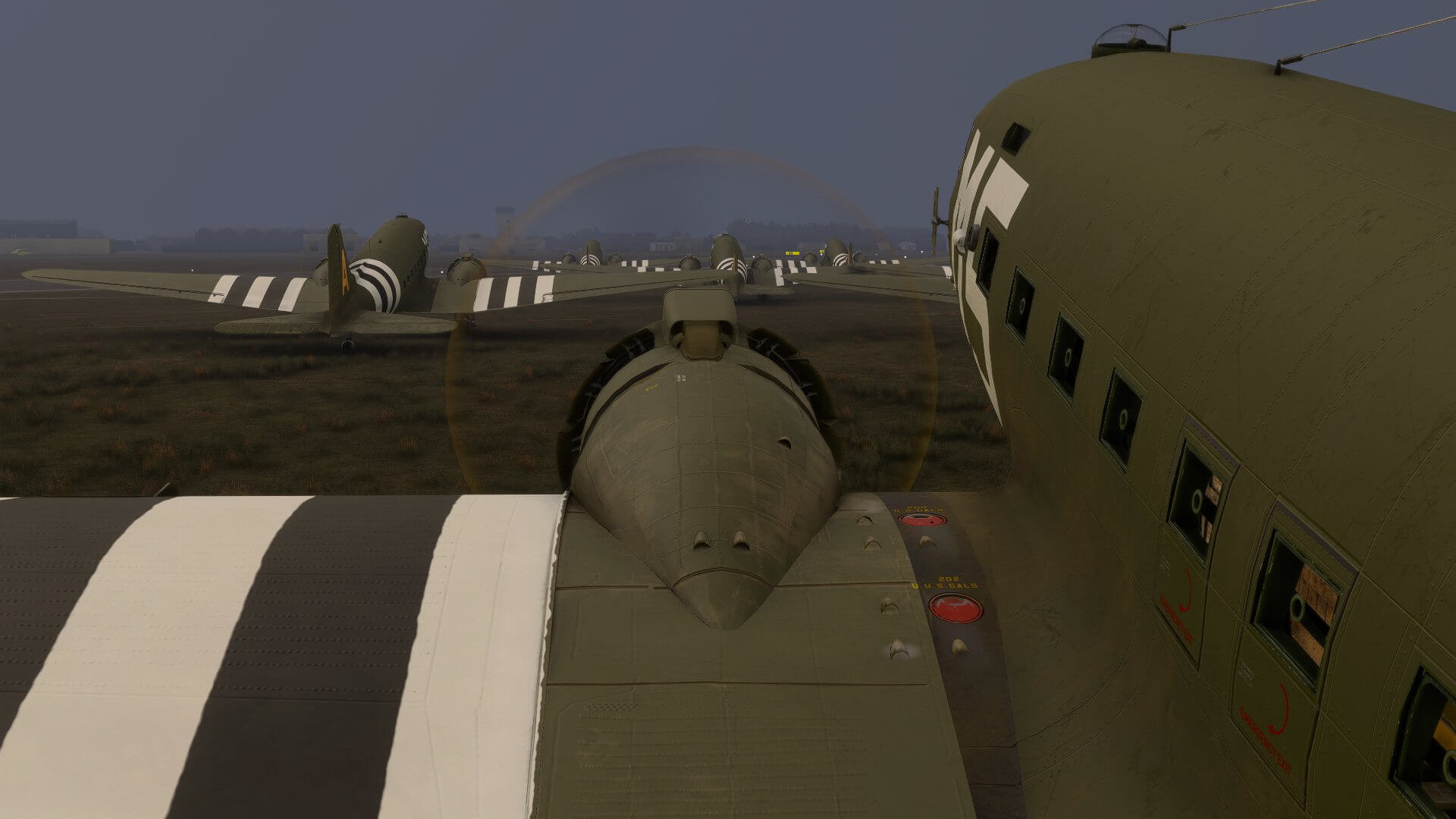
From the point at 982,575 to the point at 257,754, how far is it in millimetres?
5022

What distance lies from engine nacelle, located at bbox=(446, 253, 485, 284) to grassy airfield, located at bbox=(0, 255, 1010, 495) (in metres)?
3.04

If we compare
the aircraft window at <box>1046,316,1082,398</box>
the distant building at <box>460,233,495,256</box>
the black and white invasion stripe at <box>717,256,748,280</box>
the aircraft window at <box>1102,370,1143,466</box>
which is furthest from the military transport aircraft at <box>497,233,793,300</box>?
the aircraft window at <box>1102,370,1143,466</box>

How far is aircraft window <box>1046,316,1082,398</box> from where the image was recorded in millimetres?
6984

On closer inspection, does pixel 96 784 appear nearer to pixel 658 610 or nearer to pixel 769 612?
pixel 658 610

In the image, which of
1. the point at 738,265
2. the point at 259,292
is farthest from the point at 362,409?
the point at 738,265

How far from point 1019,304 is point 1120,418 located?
2.35 meters

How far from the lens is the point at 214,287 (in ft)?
128

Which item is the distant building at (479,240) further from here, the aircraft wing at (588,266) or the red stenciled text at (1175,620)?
the red stenciled text at (1175,620)

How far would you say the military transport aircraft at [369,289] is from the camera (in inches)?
1389

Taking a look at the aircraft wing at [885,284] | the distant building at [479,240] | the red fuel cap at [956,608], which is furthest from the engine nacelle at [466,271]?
the red fuel cap at [956,608]

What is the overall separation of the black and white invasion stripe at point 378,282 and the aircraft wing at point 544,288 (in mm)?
2804

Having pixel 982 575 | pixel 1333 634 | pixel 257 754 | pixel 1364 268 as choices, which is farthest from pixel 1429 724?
pixel 257 754

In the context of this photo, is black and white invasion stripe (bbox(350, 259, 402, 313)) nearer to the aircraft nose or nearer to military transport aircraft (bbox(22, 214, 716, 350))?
military transport aircraft (bbox(22, 214, 716, 350))

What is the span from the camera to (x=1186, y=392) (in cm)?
507
